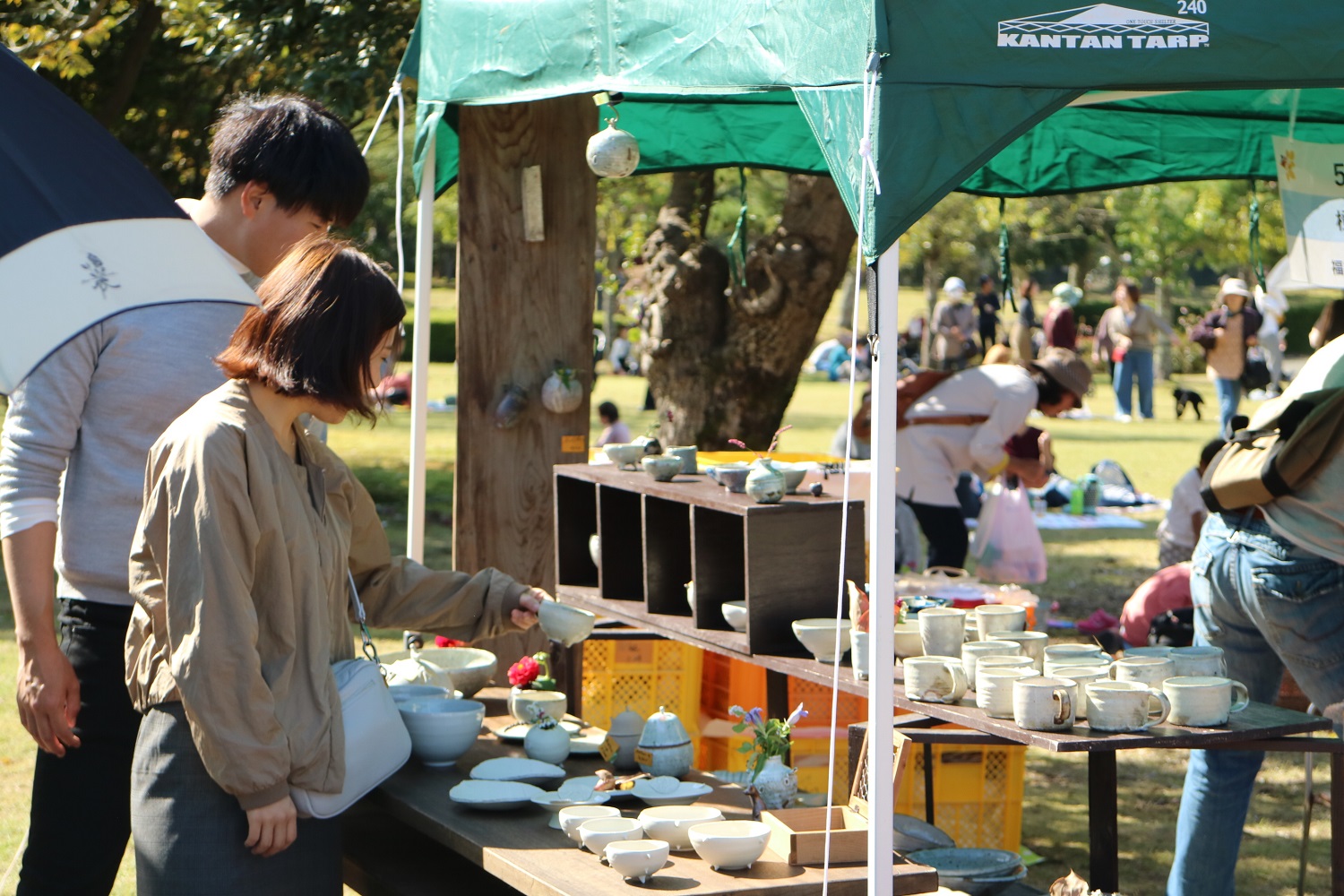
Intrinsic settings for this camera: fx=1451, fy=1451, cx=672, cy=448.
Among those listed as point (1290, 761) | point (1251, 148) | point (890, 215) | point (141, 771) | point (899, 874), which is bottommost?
point (1290, 761)

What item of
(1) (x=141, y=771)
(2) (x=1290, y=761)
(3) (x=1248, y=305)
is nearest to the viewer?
(1) (x=141, y=771)

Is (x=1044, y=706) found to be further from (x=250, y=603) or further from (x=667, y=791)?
Answer: (x=250, y=603)

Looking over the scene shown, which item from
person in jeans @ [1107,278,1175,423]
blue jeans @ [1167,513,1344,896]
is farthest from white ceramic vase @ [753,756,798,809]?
person in jeans @ [1107,278,1175,423]

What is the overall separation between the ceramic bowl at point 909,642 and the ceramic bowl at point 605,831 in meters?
0.97

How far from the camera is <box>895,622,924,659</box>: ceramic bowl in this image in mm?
3455

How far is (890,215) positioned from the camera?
234cm

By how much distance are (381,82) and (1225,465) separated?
15.8 feet

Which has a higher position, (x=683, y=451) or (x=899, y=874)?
(x=683, y=451)

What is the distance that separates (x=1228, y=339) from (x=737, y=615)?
1133 centimetres

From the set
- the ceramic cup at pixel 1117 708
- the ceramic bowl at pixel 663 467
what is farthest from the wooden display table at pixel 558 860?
the ceramic bowl at pixel 663 467

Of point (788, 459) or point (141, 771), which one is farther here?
point (788, 459)

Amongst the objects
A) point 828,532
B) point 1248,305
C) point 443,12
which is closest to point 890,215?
point 828,532

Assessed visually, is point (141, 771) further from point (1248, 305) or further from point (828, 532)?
point (1248, 305)

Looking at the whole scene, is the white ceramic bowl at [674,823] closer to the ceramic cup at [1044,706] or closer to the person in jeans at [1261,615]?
the ceramic cup at [1044,706]
